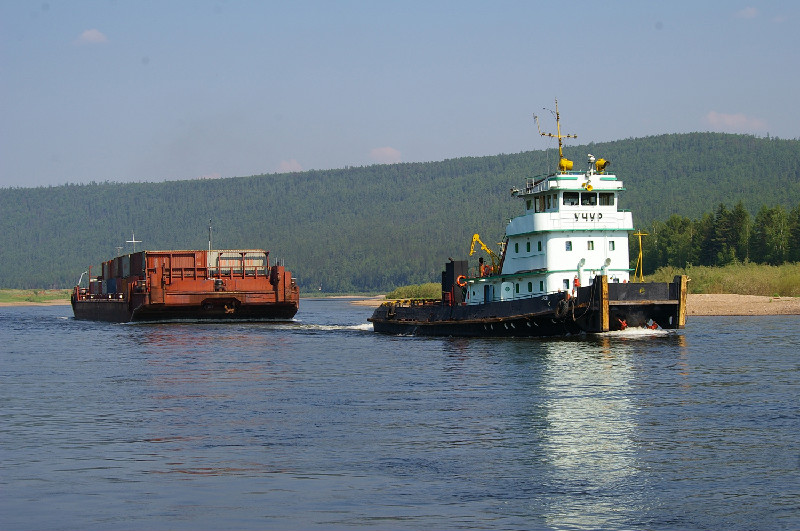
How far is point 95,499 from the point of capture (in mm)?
15242

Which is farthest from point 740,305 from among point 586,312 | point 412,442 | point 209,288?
point 412,442

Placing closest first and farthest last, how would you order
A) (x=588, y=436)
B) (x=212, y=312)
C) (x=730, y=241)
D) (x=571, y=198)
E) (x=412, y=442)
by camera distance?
1. (x=412, y=442)
2. (x=588, y=436)
3. (x=571, y=198)
4. (x=212, y=312)
5. (x=730, y=241)

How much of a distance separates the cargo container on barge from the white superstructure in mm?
26750

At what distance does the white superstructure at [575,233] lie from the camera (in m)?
42.9

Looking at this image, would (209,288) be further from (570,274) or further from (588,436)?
(588,436)

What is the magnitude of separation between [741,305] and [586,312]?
42.4m

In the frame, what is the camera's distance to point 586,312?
4056 cm

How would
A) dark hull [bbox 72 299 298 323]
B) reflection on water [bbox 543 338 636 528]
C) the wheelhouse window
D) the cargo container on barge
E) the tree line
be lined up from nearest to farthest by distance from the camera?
reflection on water [bbox 543 338 636 528], the wheelhouse window, the cargo container on barge, dark hull [bbox 72 299 298 323], the tree line

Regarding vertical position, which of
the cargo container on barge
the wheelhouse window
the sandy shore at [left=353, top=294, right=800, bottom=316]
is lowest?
the sandy shore at [left=353, top=294, right=800, bottom=316]

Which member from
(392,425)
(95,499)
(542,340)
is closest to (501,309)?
(542,340)

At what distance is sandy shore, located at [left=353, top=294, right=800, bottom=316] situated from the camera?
7506cm

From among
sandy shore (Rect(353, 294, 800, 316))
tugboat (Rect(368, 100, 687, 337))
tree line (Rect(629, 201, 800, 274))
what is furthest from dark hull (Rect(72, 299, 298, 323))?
tree line (Rect(629, 201, 800, 274))

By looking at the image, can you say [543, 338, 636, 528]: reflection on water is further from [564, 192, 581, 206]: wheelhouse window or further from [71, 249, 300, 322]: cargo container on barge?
[71, 249, 300, 322]: cargo container on barge

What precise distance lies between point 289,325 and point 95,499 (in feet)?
170
